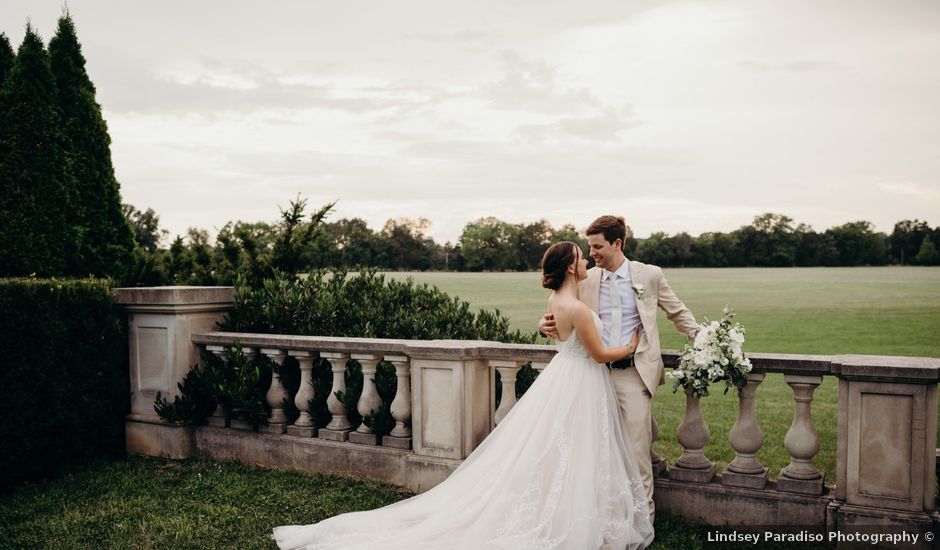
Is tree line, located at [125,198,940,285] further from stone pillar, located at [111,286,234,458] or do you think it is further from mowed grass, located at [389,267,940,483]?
stone pillar, located at [111,286,234,458]

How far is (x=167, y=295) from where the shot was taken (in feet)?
22.2

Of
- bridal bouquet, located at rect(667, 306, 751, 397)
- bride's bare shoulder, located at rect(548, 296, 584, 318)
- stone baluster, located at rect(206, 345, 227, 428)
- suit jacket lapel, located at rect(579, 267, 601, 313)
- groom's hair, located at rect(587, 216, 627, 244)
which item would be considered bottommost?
stone baluster, located at rect(206, 345, 227, 428)

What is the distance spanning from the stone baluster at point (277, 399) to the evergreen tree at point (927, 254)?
70.9 m

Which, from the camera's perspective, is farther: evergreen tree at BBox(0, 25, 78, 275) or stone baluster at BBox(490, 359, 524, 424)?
evergreen tree at BBox(0, 25, 78, 275)

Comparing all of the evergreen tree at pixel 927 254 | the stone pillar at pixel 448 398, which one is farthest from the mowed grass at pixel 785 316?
the stone pillar at pixel 448 398

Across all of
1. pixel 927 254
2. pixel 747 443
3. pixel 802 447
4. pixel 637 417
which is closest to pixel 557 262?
pixel 637 417

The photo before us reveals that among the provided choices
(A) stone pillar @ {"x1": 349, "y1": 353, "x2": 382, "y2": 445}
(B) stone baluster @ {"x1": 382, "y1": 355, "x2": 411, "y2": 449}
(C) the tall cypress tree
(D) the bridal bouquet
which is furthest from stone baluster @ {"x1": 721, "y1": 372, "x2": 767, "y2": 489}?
(C) the tall cypress tree

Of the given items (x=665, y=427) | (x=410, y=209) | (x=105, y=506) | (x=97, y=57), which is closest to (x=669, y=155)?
(x=410, y=209)

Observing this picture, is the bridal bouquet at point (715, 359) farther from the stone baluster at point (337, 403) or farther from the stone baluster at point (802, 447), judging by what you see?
the stone baluster at point (337, 403)

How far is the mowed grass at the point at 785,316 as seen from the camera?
995 cm

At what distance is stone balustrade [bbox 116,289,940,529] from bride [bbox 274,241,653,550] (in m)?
0.65

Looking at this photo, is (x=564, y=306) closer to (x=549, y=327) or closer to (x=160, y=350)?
(x=549, y=327)

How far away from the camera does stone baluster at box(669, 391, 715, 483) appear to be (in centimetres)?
490

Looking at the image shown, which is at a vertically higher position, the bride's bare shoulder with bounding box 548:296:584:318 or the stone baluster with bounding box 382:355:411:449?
the bride's bare shoulder with bounding box 548:296:584:318
